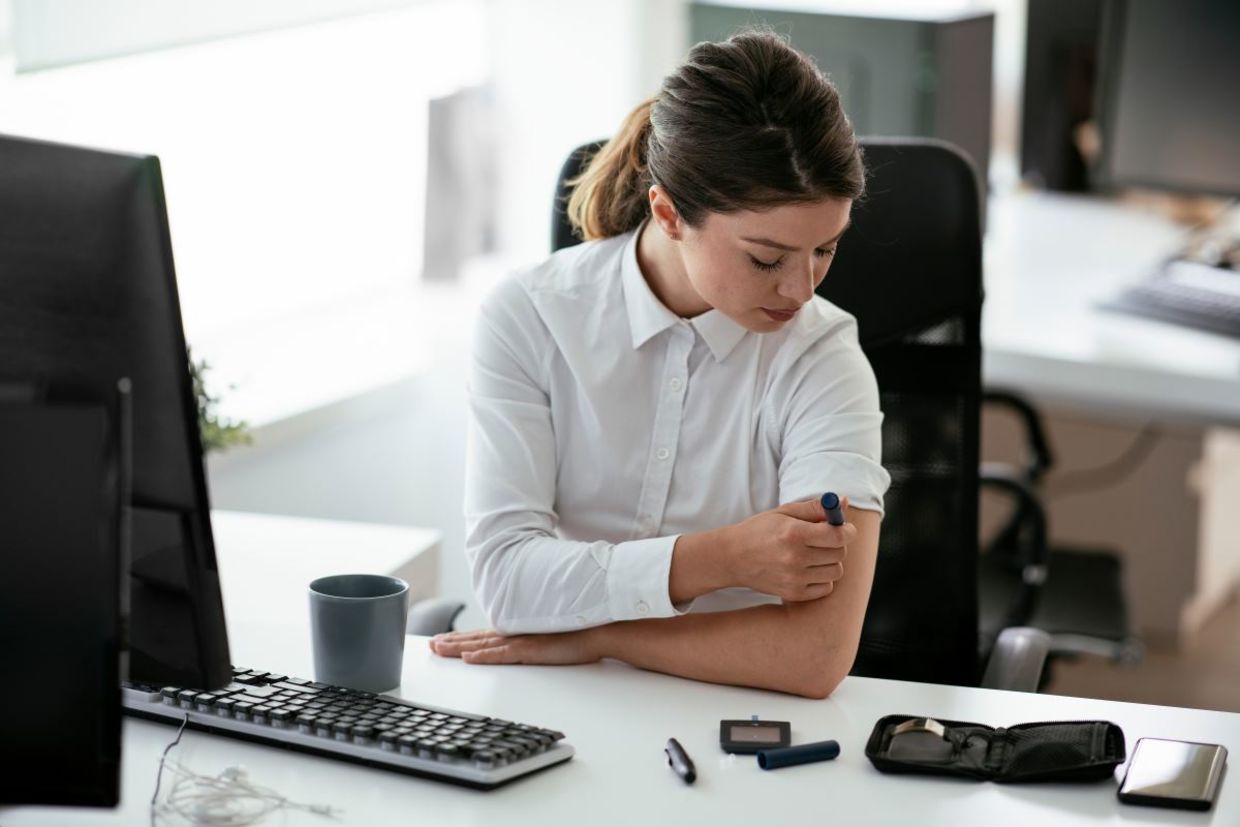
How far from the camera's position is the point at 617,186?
5.57 feet

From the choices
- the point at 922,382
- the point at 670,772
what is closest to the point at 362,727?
the point at 670,772

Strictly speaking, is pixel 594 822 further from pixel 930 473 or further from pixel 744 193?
pixel 930 473

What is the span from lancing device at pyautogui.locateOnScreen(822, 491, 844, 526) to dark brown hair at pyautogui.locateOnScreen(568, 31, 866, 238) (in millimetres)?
280

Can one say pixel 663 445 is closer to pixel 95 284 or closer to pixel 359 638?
pixel 359 638

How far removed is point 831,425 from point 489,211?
1.78 meters

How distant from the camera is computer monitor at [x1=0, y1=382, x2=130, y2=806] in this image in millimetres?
944

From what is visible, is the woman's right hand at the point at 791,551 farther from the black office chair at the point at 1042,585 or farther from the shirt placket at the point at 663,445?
the black office chair at the point at 1042,585

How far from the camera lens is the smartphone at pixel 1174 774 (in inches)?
46.5

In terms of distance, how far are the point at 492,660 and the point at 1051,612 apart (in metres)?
1.34

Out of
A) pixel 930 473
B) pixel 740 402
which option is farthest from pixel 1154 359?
pixel 740 402

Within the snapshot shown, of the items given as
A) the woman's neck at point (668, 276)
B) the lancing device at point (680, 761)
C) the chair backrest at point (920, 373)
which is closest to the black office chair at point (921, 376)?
the chair backrest at point (920, 373)

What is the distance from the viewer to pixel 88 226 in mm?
1030

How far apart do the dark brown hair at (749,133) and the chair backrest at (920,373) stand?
27 centimetres

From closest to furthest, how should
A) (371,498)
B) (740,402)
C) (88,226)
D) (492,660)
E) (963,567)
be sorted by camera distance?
(88,226)
(492,660)
(740,402)
(963,567)
(371,498)
